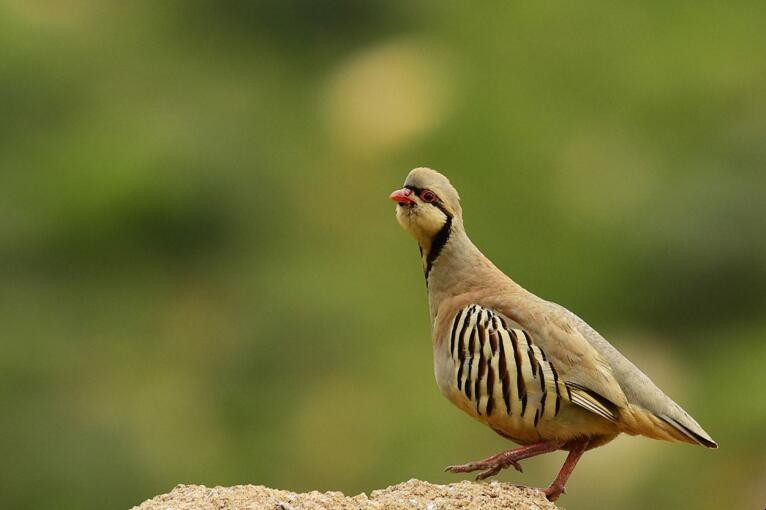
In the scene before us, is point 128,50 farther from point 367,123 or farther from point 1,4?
point 367,123

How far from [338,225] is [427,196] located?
31.6 ft

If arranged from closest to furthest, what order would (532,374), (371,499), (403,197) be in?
1. (371,499)
2. (532,374)
3. (403,197)

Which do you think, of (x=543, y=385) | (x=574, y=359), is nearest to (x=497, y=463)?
(x=543, y=385)

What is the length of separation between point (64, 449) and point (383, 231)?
4.39 meters

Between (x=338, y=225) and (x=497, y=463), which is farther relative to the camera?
(x=338, y=225)

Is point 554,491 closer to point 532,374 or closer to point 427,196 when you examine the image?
point 532,374

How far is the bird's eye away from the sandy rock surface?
163 centimetres

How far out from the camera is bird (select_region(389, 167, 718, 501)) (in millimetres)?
6559

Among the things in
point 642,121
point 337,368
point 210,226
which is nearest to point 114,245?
point 210,226

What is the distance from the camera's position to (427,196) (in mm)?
7332

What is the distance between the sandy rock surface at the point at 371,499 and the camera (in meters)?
5.82

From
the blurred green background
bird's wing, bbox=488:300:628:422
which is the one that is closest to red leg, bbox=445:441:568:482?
bird's wing, bbox=488:300:628:422

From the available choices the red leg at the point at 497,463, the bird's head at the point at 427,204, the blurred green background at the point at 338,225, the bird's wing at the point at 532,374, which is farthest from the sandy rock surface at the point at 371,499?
the blurred green background at the point at 338,225

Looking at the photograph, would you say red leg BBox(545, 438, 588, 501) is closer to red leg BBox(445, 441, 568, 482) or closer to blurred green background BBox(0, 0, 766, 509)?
red leg BBox(445, 441, 568, 482)
